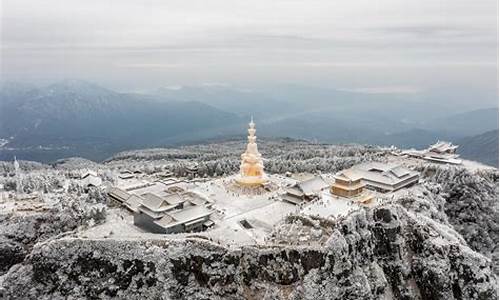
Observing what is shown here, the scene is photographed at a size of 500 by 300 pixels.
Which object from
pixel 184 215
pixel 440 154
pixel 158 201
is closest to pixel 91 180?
pixel 158 201

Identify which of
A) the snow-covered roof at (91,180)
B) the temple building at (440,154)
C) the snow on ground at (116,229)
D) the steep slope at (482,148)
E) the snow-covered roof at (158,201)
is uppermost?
the snow-covered roof at (158,201)

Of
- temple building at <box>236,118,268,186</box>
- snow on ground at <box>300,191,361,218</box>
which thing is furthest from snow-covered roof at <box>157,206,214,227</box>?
temple building at <box>236,118,268,186</box>

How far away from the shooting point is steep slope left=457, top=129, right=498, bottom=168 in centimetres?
9312

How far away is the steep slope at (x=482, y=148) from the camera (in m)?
93.1

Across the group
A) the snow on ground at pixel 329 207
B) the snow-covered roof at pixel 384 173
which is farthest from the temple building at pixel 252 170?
the snow-covered roof at pixel 384 173

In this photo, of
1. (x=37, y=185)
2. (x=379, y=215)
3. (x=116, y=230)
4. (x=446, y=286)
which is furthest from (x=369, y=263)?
(x=37, y=185)

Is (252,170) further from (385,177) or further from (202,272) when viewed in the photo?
(202,272)

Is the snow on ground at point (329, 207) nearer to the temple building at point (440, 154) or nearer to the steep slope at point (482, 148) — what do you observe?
the temple building at point (440, 154)

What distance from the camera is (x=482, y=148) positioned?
105m

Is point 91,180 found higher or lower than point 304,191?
lower

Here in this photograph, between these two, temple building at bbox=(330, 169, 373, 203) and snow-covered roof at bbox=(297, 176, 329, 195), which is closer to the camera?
temple building at bbox=(330, 169, 373, 203)

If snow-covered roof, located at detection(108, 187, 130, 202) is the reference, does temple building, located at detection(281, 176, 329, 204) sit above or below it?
above

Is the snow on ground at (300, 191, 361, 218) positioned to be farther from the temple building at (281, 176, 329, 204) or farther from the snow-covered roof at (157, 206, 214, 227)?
the snow-covered roof at (157, 206, 214, 227)

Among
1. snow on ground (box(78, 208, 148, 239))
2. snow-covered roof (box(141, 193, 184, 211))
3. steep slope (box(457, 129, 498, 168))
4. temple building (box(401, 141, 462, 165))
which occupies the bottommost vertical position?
steep slope (box(457, 129, 498, 168))
